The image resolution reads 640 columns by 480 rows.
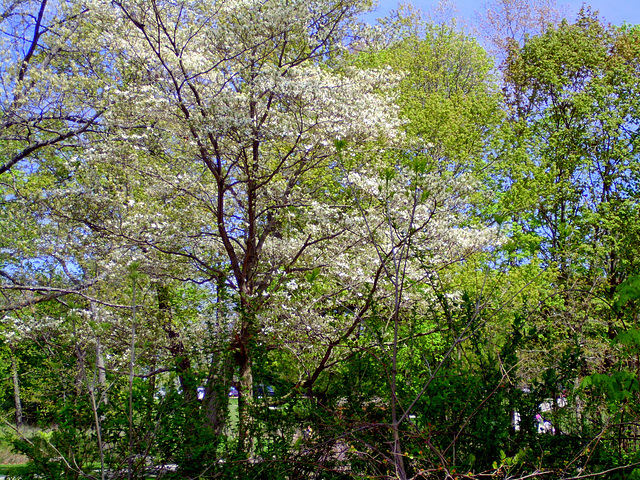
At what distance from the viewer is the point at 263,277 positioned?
8227 mm

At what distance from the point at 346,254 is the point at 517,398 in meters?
5.04

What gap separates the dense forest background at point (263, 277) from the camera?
329cm

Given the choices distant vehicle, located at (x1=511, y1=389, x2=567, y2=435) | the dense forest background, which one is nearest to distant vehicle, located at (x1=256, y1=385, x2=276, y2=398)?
the dense forest background

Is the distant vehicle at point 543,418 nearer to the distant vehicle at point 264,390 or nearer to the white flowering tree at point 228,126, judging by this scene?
the distant vehicle at point 264,390

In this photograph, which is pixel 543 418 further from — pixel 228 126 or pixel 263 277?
pixel 263 277

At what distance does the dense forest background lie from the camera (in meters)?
3.29

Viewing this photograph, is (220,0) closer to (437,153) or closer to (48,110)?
(48,110)

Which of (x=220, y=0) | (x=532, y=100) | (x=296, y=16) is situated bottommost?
(x=296, y=16)

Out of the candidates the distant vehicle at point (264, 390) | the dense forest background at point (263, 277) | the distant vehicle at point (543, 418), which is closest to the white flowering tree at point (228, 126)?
the dense forest background at point (263, 277)

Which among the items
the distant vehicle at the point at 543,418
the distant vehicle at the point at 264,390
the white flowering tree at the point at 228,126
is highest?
the white flowering tree at the point at 228,126

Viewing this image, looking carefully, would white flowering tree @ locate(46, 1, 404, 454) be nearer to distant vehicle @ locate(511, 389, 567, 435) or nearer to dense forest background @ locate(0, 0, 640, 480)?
dense forest background @ locate(0, 0, 640, 480)

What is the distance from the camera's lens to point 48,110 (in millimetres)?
8227

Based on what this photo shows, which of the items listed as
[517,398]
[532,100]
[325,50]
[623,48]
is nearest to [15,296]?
[325,50]

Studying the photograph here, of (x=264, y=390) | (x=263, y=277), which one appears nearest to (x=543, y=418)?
(x=264, y=390)
